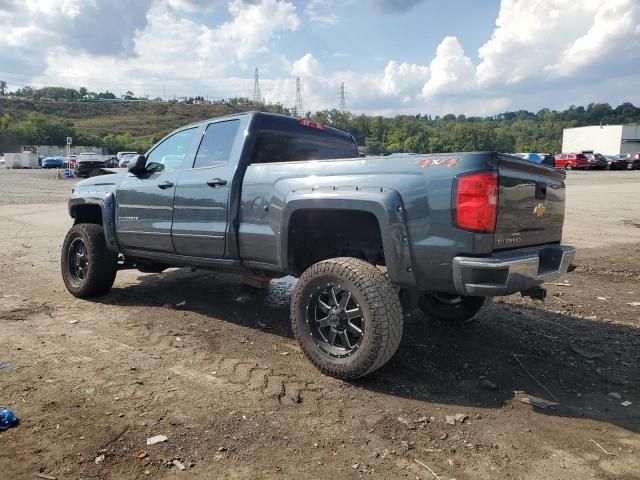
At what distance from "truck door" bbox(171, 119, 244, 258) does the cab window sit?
0.89 feet

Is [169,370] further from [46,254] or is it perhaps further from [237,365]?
[46,254]

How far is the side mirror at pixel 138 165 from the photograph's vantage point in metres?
5.37

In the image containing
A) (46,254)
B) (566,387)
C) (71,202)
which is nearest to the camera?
(566,387)

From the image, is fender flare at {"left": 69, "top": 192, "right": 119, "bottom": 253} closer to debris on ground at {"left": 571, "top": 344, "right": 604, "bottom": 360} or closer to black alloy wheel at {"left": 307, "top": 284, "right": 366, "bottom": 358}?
black alloy wheel at {"left": 307, "top": 284, "right": 366, "bottom": 358}

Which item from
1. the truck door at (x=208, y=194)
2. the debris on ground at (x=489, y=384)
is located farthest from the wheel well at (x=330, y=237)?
→ the debris on ground at (x=489, y=384)

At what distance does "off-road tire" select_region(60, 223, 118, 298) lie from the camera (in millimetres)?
5660

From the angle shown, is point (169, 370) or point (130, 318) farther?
point (130, 318)

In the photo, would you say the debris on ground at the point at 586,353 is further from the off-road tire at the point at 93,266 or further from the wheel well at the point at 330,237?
the off-road tire at the point at 93,266

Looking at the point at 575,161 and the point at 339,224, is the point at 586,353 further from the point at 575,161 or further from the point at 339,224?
the point at 575,161

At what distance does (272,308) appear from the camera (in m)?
5.57

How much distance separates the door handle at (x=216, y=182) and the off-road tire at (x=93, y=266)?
6.29 ft

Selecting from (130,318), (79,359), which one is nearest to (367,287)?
(79,359)

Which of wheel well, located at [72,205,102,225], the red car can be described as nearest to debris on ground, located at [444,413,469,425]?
wheel well, located at [72,205,102,225]

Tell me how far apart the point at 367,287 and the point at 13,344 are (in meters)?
3.01
